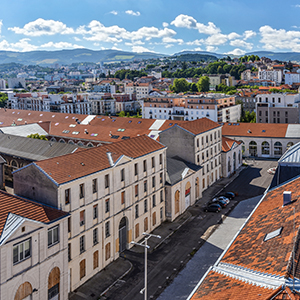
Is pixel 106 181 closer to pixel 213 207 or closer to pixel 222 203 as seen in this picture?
pixel 213 207

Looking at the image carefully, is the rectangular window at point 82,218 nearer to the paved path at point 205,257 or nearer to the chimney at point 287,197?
the paved path at point 205,257

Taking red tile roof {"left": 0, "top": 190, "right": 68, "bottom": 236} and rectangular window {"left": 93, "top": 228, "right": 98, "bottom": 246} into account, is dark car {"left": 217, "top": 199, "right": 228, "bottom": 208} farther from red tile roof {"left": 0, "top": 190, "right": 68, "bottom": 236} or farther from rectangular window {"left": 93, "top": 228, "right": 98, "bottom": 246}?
red tile roof {"left": 0, "top": 190, "right": 68, "bottom": 236}

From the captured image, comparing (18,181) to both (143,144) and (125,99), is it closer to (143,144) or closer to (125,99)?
(143,144)

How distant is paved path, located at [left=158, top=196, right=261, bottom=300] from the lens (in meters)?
33.2

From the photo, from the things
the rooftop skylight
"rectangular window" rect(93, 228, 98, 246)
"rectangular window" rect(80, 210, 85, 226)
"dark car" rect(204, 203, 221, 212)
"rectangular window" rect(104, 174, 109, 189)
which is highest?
"rectangular window" rect(104, 174, 109, 189)

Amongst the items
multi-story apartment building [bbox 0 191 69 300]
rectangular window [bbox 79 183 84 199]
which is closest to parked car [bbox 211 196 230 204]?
rectangular window [bbox 79 183 84 199]

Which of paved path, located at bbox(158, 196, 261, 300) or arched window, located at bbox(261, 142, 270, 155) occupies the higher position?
arched window, located at bbox(261, 142, 270, 155)

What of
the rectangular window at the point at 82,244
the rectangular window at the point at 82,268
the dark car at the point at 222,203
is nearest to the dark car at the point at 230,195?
the dark car at the point at 222,203

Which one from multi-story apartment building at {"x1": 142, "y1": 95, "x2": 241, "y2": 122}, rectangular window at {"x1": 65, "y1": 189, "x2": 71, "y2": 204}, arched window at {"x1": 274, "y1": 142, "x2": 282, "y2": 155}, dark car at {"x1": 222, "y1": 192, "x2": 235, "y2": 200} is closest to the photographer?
rectangular window at {"x1": 65, "y1": 189, "x2": 71, "y2": 204}

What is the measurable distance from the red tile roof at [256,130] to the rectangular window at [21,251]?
2757 inches

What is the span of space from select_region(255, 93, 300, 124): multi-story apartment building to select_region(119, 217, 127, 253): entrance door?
83.9m

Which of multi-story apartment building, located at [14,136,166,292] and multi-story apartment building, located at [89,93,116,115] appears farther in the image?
multi-story apartment building, located at [89,93,116,115]

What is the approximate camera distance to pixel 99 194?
36531 mm

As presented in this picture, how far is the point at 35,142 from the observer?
59781 millimetres
